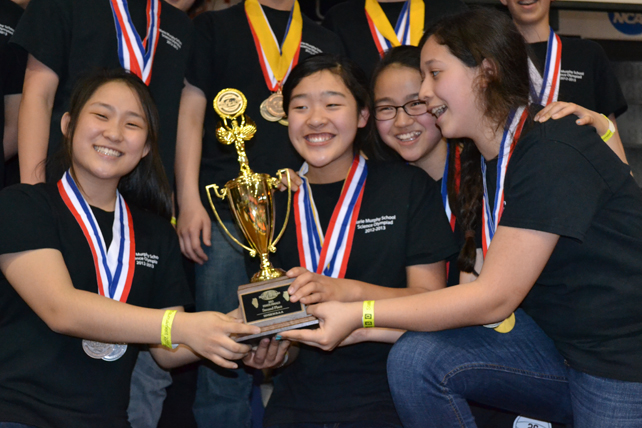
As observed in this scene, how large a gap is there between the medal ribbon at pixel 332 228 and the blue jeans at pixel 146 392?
3.24 ft

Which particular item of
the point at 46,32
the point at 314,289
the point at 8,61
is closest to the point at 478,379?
the point at 314,289

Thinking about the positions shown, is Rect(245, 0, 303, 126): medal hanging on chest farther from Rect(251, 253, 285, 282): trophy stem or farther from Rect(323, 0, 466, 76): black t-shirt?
Rect(251, 253, 285, 282): trophy stem

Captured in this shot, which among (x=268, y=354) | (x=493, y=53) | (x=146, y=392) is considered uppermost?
(x=493, y=53)

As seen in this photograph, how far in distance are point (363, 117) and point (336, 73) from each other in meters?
→ 0.23

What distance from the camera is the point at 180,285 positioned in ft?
8.34

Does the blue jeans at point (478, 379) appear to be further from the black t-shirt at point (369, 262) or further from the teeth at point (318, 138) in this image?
the teeth at point (318, 138)

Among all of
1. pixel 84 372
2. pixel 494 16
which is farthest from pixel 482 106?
pixel 84 372

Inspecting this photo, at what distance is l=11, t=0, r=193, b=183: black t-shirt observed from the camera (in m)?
2.79

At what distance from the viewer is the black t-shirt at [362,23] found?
3.34 m

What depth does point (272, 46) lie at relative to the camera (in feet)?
10.3

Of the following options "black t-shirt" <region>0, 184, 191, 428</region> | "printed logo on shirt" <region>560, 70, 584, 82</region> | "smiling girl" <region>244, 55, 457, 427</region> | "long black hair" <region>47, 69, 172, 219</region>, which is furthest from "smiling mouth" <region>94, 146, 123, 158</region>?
"printed logo on shirt" <region>560, 70, 584, 82</region>

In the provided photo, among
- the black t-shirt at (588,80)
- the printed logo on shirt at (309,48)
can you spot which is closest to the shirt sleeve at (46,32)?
the printed logo on shirt at (309,48)

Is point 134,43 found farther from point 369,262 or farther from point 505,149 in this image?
point 505,149

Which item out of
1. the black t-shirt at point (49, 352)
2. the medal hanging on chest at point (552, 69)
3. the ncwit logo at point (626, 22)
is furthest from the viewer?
the ncwit logo at point (626, 22)
